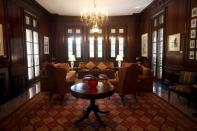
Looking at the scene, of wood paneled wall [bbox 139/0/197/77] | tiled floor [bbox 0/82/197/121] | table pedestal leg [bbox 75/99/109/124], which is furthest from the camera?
wood paneled wall [bbox 139/0/197/77]

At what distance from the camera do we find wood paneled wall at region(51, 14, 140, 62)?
374 inches

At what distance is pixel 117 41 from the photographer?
981cm

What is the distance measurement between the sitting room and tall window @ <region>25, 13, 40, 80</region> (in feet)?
0.14

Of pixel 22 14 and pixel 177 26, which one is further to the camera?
pixel 22 14

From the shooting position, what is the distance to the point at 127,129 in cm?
294

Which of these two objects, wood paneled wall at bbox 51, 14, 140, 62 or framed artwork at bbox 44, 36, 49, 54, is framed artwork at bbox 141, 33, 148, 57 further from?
framed artwork at bbox 44, 36, 49, 54

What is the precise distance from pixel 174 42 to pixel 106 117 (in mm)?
3606

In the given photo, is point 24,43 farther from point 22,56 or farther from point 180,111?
point 180,111

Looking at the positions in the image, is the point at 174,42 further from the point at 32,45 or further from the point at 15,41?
the point at 32,45

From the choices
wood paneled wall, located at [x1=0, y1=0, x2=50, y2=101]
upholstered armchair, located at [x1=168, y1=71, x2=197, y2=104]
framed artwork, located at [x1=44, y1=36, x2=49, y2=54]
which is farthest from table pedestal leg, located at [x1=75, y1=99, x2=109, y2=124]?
framed artwork, located at [x1=44, y1=36, x2=49, y2=54]

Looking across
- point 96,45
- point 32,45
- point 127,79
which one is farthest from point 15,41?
point 96,45

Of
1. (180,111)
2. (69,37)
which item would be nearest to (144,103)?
(180,111)

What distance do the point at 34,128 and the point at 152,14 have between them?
6.74 metres

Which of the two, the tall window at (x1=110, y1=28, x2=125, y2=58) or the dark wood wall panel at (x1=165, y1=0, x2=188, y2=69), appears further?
the tall window at (x1=110, y1=28, x2=125, y2=58)
